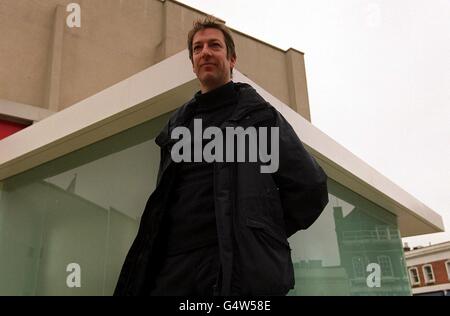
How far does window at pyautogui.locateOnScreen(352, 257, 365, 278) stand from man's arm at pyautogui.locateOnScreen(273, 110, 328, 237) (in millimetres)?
2838

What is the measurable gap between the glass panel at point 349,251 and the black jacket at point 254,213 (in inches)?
79.1

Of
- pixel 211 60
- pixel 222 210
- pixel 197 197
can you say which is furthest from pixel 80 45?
pixel 222 210

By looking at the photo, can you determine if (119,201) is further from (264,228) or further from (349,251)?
(349,251)

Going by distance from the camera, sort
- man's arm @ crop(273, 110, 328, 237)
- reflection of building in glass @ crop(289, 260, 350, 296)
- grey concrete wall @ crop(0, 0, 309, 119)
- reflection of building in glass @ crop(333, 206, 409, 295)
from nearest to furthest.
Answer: man's arm @ crop(273, 110, 328, 237) < reflection of building in glass @ crop(289, 260, 350, 296) < reflection of building in glass @ crop(333, 206, 409, 295) < grey concrete wall @ crop(0, 0, 309, 119)

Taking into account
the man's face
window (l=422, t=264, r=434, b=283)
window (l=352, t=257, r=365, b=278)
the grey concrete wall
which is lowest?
window (l=352, t=257, r=365, b=278)

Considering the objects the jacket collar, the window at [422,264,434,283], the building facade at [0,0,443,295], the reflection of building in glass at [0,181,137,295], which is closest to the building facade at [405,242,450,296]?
the window at [422,264,434,283]

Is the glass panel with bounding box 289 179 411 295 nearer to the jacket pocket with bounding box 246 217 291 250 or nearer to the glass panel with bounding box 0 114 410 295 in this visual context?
the glass panel with bounding box 0 114 410 295

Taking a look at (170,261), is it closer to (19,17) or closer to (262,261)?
(262,261)

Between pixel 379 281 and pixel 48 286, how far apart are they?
10.2 feet

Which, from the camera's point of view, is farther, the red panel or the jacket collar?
the red panel

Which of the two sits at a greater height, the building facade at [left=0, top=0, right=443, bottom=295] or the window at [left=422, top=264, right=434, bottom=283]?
the window at [left=422, top=264, right=434, bottom=283]

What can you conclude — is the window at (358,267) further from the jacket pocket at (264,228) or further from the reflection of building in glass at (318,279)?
the jacket pocket at (264,228)

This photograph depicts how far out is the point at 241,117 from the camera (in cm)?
180

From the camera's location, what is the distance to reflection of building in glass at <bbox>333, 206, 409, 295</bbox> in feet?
14.0
